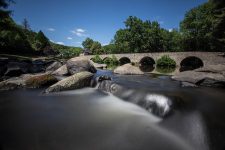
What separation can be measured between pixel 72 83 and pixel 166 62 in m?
31.6

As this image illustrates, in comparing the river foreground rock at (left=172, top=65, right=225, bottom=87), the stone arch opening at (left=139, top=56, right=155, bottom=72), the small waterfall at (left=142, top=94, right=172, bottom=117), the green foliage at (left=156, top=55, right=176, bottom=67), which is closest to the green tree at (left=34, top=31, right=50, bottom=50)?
the stone arch opening at (left=139, top=56, right=155, bottom=72)

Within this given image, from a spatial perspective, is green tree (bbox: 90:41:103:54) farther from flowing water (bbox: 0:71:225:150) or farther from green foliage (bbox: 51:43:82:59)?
flowing water (bbox: 0:71:225:150)

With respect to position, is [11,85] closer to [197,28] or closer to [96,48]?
[197,28]

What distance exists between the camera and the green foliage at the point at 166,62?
37500mm

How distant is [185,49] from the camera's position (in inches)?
1860

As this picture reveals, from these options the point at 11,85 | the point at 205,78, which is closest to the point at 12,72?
the point at 11,85

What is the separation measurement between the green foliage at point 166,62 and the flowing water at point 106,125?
3057cm

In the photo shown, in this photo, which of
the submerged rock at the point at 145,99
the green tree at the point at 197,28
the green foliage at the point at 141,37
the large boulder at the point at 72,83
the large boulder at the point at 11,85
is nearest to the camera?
the submerged rock at the point at 145,99

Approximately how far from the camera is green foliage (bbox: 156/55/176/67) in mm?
37500

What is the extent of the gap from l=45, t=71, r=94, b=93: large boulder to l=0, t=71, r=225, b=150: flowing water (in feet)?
4.90

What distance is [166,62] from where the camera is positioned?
3831 cm

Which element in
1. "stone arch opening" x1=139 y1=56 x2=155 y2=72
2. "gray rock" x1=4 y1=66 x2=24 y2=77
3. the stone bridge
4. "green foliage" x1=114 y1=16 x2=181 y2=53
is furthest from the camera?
"green foliage" x1=114 y1=16 x2=181 y2=53

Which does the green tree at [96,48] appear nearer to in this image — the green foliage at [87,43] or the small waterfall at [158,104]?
the green foliage at [87,43]

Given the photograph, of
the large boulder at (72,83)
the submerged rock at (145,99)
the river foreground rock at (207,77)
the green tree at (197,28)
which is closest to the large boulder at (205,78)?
the river foreground rock at (207,77)
